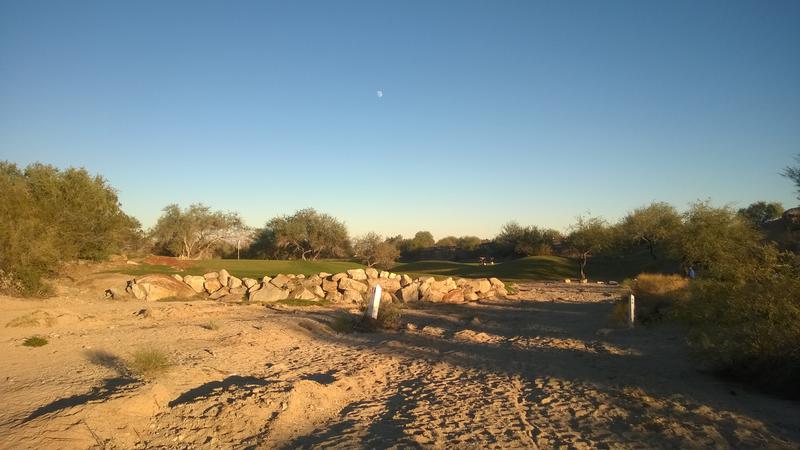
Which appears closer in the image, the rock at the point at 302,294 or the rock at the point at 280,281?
the rock at the point at 302,294

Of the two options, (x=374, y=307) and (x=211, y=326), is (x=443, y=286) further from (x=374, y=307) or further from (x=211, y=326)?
(x=211, y=326)

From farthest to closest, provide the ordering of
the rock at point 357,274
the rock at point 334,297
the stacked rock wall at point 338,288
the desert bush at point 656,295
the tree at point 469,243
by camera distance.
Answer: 1. the tree at point 469,243
2. the rock at point 357,274
3. the rock at point 334,297
4. the stacked rock wall at point 338,288
5. the desert bush at point 656,295

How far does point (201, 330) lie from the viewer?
12328 millimetres

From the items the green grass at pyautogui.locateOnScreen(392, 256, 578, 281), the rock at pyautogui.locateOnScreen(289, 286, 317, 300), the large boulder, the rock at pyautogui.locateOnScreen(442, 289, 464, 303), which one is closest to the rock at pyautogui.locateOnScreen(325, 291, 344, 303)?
the rock at pyautogui.locateOnScreen(289, 286, 317, 300)

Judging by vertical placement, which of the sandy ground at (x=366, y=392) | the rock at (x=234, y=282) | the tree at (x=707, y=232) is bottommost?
the sandy ground at (x=366, y=392)

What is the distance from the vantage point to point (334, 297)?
2200 cm

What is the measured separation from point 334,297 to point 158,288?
701 centimetres

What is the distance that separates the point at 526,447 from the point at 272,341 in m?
7.58

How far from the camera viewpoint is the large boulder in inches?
751

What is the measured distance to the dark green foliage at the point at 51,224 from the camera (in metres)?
16.6

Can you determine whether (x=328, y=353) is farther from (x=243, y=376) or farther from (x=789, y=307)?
(x=789, y=307)

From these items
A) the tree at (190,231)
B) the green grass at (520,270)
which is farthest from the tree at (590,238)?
the tree at (190,231)

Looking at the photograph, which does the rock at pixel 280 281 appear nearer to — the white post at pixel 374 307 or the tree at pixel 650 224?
the white post at pixel 374 307

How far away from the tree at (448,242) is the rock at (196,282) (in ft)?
220
